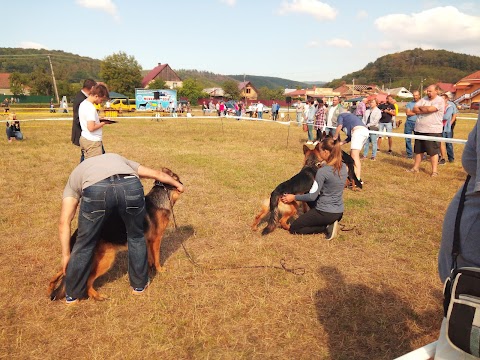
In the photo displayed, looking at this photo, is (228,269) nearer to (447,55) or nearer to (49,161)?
(49,161)

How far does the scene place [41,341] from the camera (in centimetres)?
269

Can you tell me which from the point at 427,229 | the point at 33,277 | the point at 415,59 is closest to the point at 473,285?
the point at 33,277

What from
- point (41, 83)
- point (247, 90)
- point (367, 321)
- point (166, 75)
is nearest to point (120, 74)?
point (41, 83)

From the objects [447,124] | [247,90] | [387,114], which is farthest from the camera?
[247,90]

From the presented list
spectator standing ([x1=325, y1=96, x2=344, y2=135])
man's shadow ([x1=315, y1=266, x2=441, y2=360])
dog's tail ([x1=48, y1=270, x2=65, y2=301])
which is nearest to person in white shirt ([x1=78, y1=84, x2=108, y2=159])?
dog's tail ([x1=48, y1=270, x2=65, y2=301])

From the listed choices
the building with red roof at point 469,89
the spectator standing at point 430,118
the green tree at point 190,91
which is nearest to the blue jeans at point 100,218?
the spectator standing at point 430,118

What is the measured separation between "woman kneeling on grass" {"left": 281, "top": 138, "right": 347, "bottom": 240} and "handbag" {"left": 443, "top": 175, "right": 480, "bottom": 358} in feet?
10.8

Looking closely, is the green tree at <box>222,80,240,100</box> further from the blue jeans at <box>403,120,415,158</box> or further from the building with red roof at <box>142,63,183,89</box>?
the blue jeans at <box>403,120,415,158</box>

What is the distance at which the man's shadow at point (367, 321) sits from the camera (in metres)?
2.63

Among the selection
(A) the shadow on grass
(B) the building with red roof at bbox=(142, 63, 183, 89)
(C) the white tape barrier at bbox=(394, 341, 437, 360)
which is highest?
(B) the building with red roof at bbox=(142, 63, 183, 89)

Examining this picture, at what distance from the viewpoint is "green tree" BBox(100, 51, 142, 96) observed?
214ft

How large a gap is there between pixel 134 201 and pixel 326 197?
→ 2.73m

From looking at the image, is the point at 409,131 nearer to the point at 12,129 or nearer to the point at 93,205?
the point at 93,205

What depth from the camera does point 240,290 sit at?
11.2 ft
